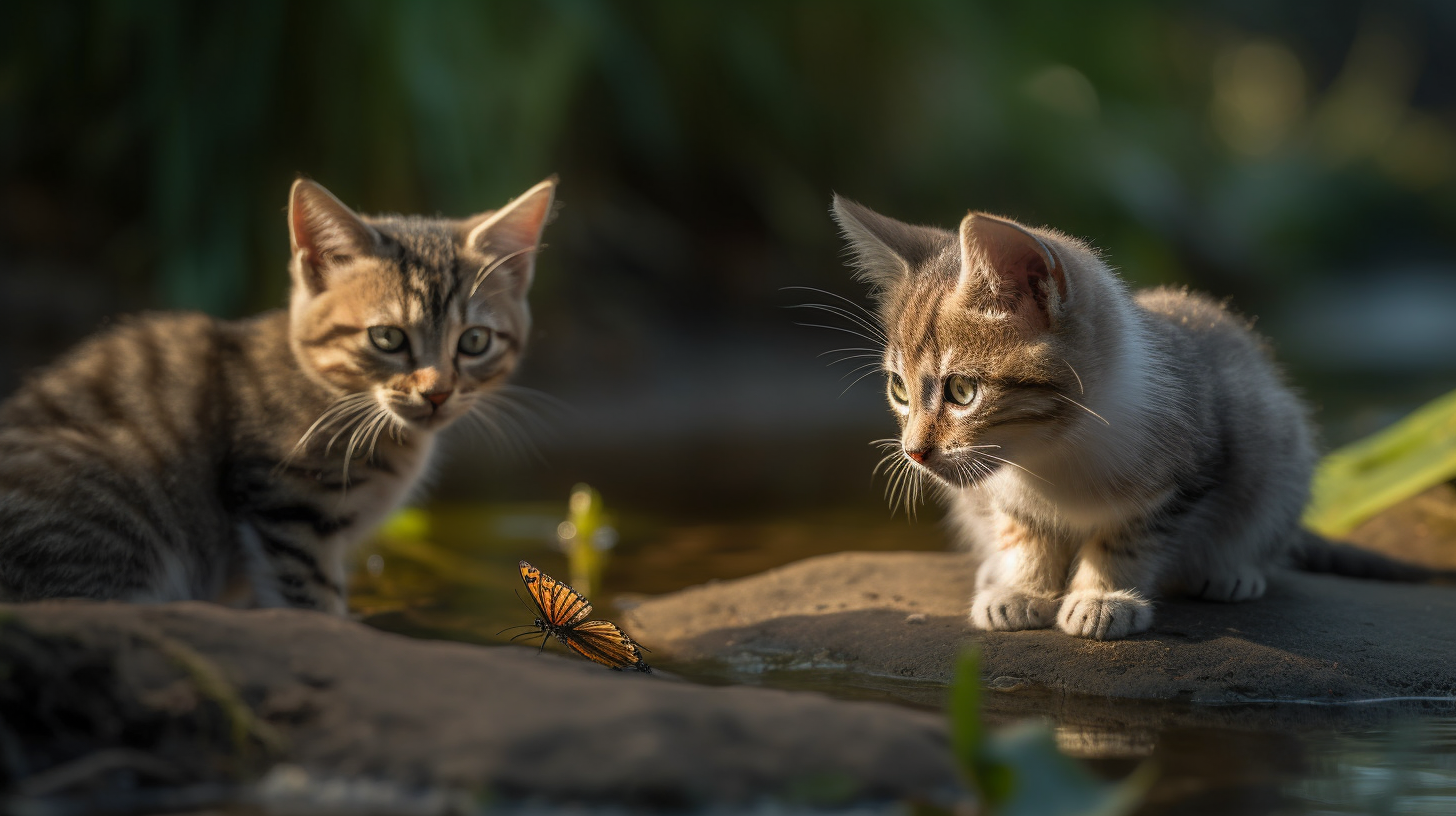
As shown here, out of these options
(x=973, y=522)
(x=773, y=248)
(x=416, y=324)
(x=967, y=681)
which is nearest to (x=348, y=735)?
(x=967, y=681)

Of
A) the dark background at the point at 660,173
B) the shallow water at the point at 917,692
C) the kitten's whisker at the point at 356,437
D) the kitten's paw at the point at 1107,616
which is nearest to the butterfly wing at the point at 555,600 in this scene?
the shallow water at the point at 917,692

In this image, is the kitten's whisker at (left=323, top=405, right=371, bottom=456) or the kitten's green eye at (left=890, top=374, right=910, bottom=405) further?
the kitten's whisker at (left=323, top=405, right=371, bottom=456)

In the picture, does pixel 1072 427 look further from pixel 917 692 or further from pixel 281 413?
pixel 281 413

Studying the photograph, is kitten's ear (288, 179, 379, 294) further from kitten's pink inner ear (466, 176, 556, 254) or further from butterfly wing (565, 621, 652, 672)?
butterfly wing (565, 621, 652, 672)

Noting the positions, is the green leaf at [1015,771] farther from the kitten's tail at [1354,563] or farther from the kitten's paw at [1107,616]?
the kitten's tail at [1354,563]

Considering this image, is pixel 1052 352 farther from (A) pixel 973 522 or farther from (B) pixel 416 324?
(B) pixel 416 324

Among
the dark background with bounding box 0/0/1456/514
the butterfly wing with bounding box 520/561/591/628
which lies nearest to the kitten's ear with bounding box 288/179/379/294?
the butterfly wing with bounding box 520/561/591/628
